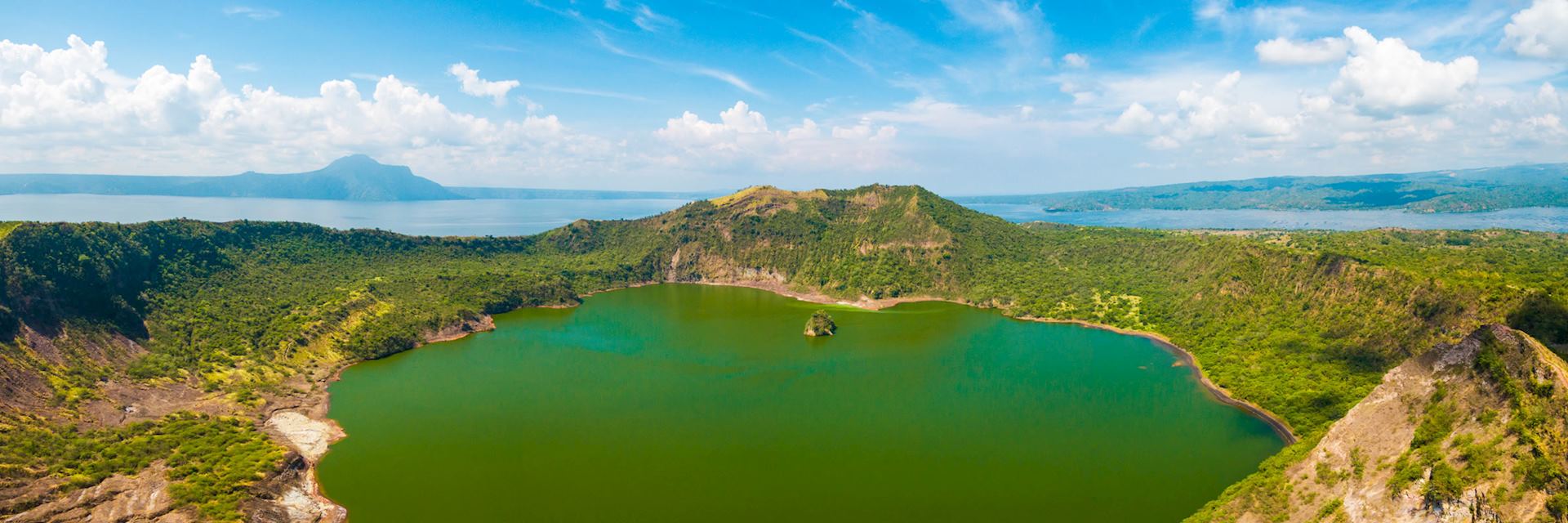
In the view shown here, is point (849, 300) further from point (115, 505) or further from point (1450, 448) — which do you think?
point (115, 505)

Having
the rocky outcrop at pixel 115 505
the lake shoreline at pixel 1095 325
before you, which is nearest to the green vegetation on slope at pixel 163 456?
the rocky outcrop at pixel 115 505

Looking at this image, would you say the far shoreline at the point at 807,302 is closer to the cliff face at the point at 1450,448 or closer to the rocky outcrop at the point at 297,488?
the rocky outcrop at the point at 297,488

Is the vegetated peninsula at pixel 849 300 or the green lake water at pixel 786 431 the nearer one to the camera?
the vegetated peninsula at pixel 849 300

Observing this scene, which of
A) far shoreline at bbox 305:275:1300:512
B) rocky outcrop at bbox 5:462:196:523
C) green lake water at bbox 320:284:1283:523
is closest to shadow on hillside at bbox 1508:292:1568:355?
far shoreline at bbox 305:275:1300:512

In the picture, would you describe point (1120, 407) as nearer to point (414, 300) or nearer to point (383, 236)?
point (414, 300)

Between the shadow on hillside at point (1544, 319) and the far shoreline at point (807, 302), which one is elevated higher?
the shadow on hillside at point (1544, 319)

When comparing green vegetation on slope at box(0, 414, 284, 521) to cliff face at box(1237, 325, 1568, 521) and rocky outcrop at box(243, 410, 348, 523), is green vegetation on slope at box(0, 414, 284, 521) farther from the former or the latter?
cliff face at box(1237, 325, 1568, 521)

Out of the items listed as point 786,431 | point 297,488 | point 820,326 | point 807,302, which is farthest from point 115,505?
point 807,302
